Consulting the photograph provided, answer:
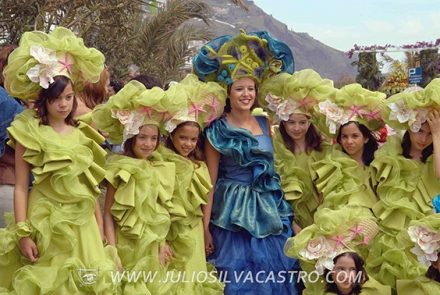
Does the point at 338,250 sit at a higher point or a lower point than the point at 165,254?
higher

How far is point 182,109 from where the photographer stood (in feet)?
15.6

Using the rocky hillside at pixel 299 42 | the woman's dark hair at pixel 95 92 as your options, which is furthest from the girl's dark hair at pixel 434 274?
the rocky hillside at pixel 299 42

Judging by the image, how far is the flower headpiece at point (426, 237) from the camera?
4.18 meters

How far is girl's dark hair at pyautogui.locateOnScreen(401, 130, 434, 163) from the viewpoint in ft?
15.7

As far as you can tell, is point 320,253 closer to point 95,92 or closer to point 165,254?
point 165,254

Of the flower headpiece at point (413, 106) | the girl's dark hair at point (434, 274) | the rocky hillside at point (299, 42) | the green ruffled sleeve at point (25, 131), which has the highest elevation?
the flower headpiece at point (413, 106)

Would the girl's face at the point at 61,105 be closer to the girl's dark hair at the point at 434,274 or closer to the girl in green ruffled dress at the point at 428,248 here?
the girl in green ruffled dress at the point at 428,248

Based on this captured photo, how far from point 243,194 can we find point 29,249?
1534 millimetres

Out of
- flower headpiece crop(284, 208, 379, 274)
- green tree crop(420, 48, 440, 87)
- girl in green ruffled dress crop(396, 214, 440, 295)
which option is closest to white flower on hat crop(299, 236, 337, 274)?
flower headpiece crop(284, 208, 379, 274)

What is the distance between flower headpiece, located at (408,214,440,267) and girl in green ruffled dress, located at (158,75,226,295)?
1.30 m

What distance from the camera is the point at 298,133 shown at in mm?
5289

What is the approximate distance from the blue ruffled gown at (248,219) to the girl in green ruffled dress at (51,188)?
953 mm

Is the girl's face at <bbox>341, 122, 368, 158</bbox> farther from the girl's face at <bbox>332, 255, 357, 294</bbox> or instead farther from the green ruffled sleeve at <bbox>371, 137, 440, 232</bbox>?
the girl's face at <bbox>332, 255, 357, 294</bbox>

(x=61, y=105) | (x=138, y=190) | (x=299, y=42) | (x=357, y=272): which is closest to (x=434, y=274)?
(x=357, y=272)
